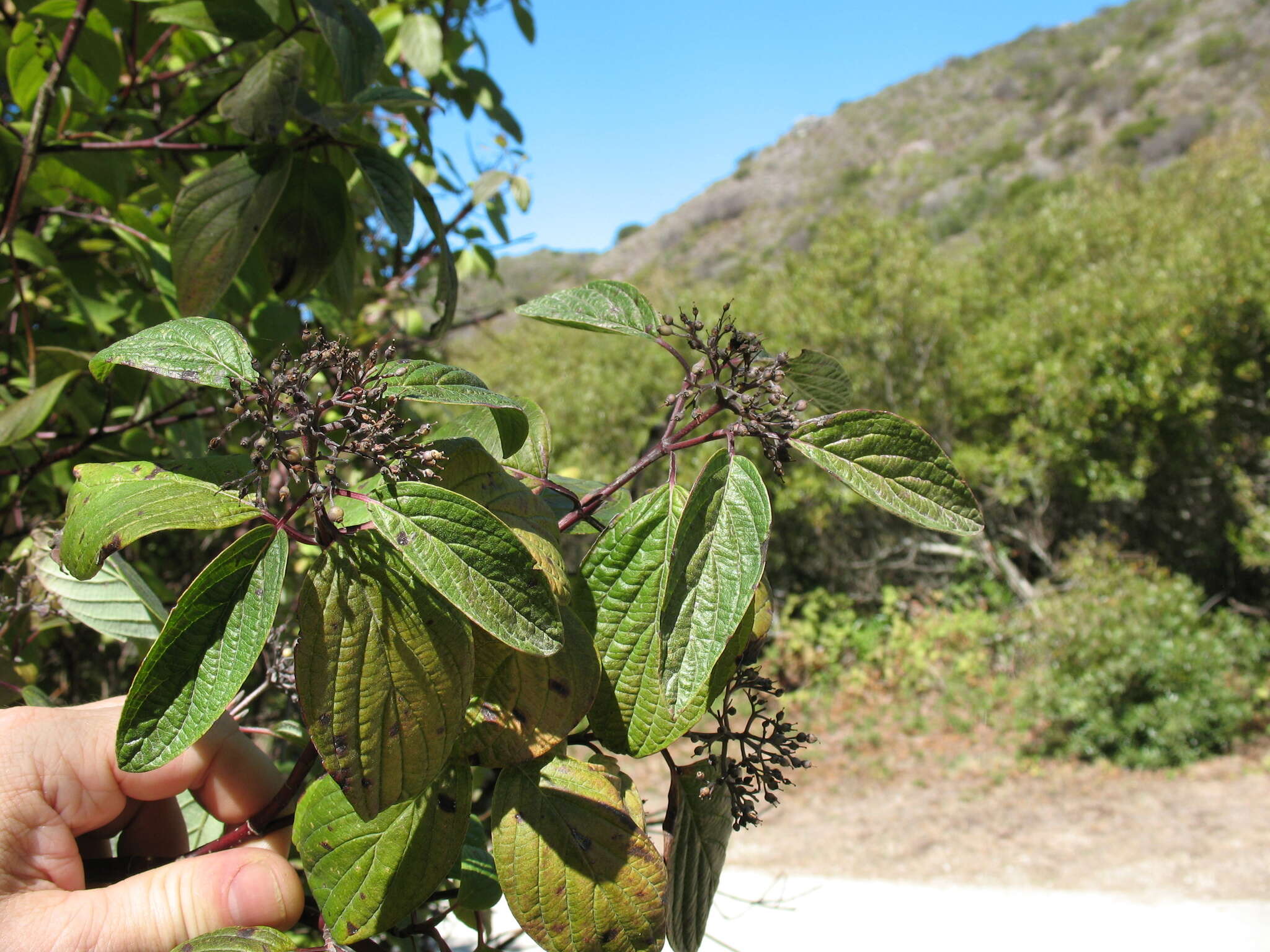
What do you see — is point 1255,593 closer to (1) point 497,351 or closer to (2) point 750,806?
(2) point 750,806

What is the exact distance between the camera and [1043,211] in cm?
1238

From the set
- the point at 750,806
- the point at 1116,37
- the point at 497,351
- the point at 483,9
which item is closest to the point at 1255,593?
the point at 483,9

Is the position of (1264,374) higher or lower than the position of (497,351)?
lower

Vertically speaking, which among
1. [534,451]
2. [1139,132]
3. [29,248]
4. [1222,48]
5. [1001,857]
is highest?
[1222,48]

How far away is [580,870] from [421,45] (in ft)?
5.25

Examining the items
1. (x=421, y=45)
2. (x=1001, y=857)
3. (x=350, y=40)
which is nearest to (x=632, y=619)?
(x=350, y=40)

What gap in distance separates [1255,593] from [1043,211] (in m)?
6.49

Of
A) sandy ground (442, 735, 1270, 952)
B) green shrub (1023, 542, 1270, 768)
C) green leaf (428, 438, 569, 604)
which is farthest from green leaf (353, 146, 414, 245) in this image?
green shrub (1023, 542, 1270, 768)

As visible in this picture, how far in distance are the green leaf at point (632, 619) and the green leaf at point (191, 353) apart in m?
0.28

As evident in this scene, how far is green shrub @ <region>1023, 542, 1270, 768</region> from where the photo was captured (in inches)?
255

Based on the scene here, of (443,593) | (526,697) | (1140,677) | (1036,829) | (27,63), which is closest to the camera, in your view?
(443,593)

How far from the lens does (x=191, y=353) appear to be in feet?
1.89

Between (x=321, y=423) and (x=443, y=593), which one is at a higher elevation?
(x=321, y=423)

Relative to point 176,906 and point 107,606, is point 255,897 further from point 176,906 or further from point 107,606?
point 107,606
